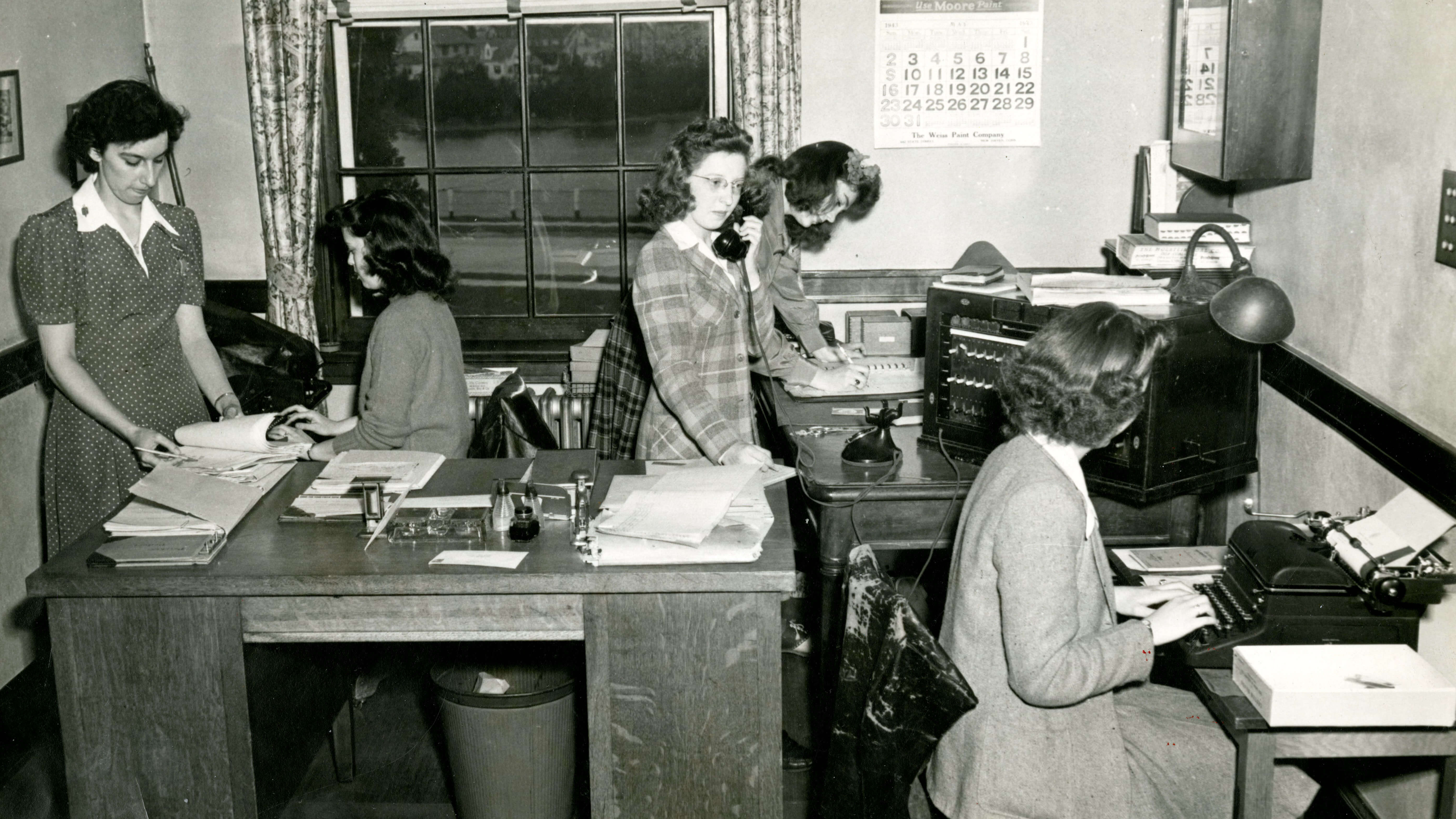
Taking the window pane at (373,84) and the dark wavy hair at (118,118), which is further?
the window pane at (373,84)

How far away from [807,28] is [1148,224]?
1.52 meters

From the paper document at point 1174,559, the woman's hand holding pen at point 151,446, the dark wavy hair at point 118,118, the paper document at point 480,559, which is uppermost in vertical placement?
the dark wavy hair at point 118,118

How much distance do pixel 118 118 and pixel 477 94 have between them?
10.9 meters

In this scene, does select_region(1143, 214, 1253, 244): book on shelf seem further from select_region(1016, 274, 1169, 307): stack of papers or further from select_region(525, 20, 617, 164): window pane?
select_region(525, 20, 617, 164): window pane

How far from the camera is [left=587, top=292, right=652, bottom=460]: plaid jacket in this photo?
3.54 metres

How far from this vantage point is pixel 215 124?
4844 millimetres

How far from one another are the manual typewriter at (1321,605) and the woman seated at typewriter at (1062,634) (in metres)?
0.07

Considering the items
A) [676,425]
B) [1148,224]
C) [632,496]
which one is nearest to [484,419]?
[676,425]

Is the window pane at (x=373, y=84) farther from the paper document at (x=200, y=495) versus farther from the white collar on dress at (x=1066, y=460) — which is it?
the white collar on dress at (x=1066, y=460)

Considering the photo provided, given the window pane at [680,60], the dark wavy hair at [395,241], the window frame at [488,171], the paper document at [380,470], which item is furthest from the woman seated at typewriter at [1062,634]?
the window frame at [488,171]

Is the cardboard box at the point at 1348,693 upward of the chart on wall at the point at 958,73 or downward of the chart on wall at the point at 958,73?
downward

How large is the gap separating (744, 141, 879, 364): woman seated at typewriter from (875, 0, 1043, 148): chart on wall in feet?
1.83

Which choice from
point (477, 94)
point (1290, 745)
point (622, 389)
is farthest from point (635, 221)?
point (477, 94)

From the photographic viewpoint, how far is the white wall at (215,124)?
15.6ft
